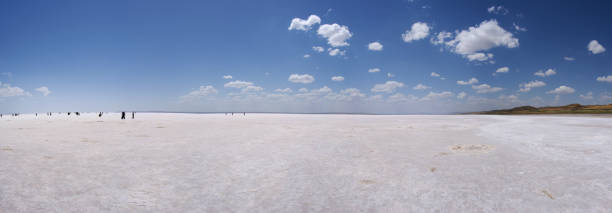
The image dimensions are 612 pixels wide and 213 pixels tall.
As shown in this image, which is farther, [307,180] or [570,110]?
[570,110]

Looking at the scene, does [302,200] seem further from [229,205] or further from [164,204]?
[164,204]

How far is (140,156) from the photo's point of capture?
9656 mm

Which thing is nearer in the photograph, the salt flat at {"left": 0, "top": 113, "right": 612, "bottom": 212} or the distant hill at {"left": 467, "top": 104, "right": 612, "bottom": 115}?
the salt flat at {"left": 0, "top": 113, "right": 612, "bottom": 212}

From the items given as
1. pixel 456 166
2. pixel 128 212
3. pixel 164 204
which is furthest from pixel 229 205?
pixel 456 166

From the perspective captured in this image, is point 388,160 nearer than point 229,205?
No

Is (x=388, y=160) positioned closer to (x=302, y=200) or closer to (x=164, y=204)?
(x=302, y=200)

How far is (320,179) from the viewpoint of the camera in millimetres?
6863

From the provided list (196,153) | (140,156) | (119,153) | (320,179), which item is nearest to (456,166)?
(320,179)

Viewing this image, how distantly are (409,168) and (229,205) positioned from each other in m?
5.22

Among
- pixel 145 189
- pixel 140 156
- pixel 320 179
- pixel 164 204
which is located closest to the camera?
pixel 164 204

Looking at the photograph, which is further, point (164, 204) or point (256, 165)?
point (256, 165)

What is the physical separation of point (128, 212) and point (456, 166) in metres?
8.32

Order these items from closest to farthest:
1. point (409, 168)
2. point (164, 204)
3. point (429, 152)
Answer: point (164, 204), point (409, 168), point (429, 152)

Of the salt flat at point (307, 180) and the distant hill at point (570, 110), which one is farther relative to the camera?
the distant hill at point (570, 110)
